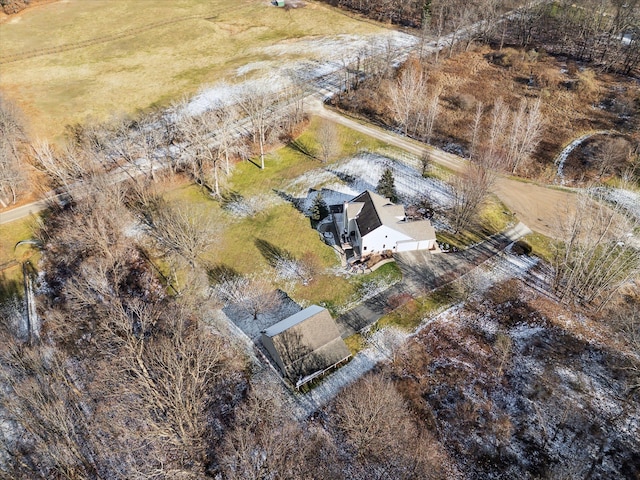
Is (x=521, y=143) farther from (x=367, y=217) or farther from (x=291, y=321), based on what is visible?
(x=291, y=321)

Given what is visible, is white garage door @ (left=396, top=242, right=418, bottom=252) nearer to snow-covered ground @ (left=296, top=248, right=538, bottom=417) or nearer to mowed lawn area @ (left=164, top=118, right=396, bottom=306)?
mowed lawn area @ (left=164, top=118, right=396, bottom=306)

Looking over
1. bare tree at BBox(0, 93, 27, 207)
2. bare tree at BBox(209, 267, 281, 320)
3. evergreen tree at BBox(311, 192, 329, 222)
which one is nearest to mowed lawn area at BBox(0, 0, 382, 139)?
bare tree at BBox(0, 93, 27, 207)

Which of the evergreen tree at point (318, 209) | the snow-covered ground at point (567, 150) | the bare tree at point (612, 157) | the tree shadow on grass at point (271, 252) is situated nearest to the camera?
the tree shadow on grass at point (271, 252)

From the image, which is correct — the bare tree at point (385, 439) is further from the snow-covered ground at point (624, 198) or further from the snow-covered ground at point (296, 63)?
the snow-covered ground at point (296, 63)

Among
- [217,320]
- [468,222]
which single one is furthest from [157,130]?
[468,222]

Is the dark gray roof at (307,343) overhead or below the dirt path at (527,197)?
below

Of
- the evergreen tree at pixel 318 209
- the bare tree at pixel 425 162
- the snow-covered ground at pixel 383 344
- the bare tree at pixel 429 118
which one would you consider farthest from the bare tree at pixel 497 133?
the evergreen tree at pixel 318 209

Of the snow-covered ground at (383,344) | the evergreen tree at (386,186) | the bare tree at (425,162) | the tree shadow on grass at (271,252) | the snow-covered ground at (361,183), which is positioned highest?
the evergreen tree at (386,186)
